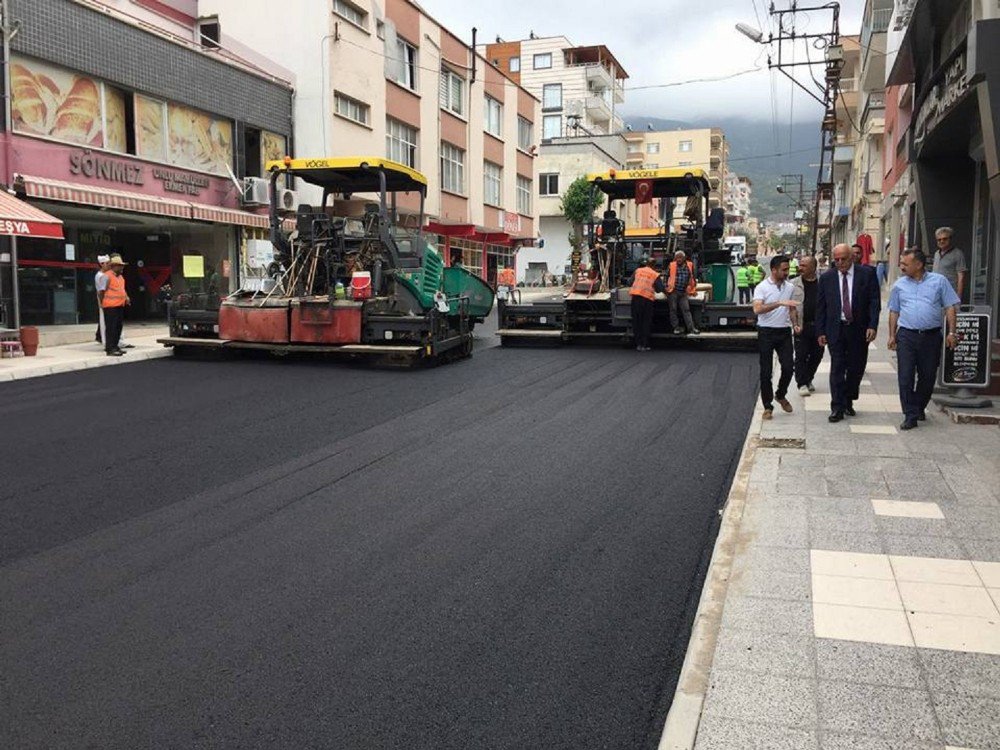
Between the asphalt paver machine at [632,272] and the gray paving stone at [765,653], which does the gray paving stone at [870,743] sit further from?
the asphalt paver machine at [632,272]

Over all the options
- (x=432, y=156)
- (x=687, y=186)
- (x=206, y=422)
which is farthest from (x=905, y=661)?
(x=432, y=156)

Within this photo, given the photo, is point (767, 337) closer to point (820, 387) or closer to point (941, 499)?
point (820, 387)

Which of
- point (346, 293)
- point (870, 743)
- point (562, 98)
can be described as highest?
point (562, 98)

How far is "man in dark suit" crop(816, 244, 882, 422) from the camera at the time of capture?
8.31 meters

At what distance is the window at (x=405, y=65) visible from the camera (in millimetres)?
29938

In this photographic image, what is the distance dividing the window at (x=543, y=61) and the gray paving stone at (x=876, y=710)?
221 feet

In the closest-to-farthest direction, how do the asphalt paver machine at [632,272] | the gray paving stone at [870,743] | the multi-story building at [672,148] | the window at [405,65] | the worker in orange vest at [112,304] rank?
the gray paving stone at [870,743] → the worker in orange vest at [112,304] → the asphalt paver machine at [632,272] → the window at [405,65] → the multi-story building at [672,148]

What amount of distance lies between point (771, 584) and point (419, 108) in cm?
2980

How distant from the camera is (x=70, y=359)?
13398mm

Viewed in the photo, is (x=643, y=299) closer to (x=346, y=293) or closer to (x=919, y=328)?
(x=346, y=293)

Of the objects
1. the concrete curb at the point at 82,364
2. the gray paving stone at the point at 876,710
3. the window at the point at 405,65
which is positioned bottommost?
the gray paving stone at the point at 876,710

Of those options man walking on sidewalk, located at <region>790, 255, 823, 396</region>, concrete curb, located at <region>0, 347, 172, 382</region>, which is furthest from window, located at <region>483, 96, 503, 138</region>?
man walking on sidewalk, located at <region>790, 255, 823, 396</region>

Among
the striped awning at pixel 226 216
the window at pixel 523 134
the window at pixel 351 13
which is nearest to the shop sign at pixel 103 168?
the striped awning at pixel 226 216

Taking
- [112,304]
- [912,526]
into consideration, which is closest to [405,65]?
[112,304]
